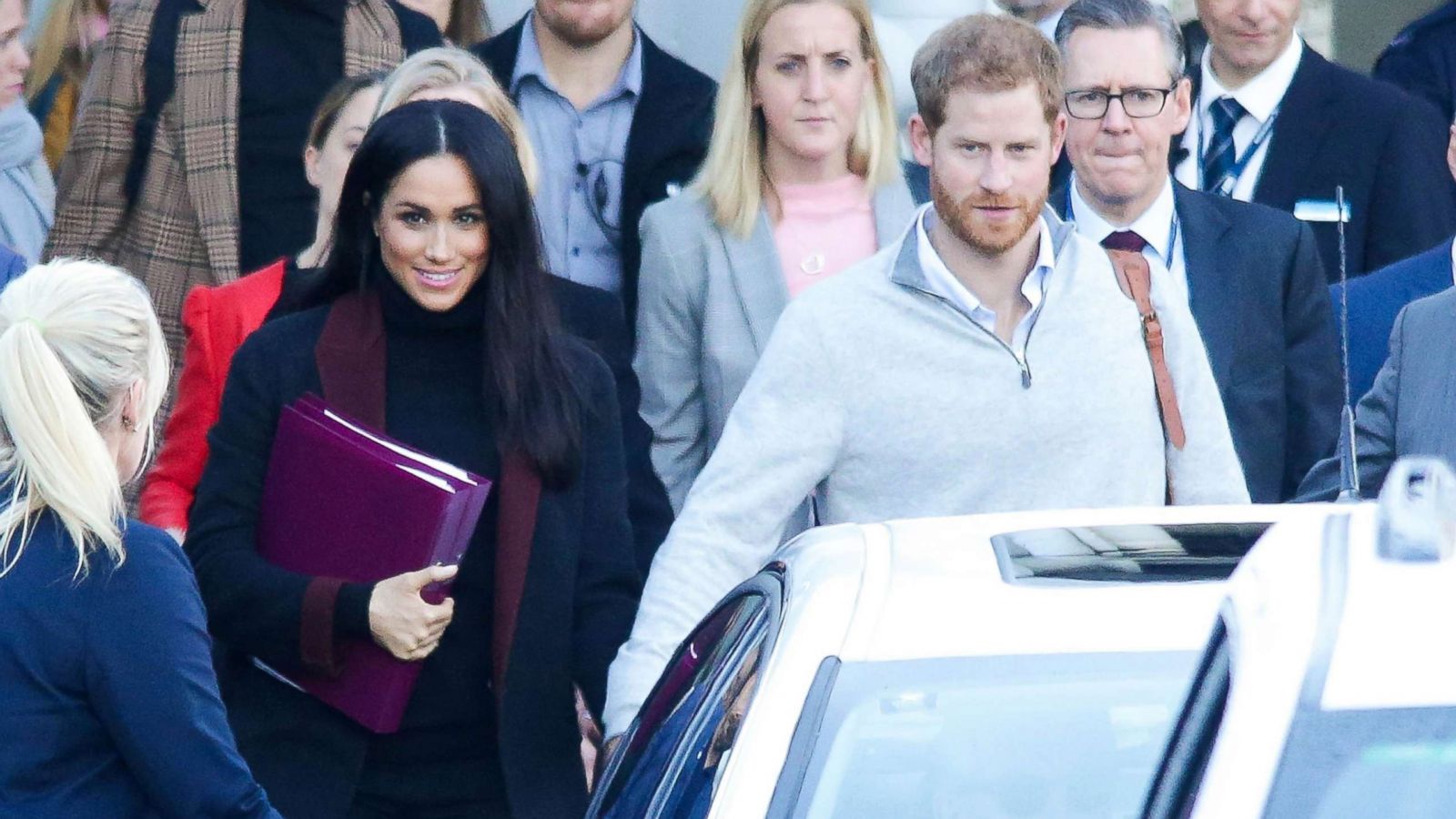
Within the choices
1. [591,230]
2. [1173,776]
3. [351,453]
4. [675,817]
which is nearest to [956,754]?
[675,817]

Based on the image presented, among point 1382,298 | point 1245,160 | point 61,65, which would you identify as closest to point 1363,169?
point 1245,160

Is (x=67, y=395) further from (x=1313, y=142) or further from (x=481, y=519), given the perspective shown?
(x=1313, y=142)

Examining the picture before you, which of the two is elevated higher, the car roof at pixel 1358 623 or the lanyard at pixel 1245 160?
the car roof at pixel 1358 623

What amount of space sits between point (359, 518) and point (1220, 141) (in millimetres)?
3020

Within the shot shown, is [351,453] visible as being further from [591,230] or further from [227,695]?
[591,230]

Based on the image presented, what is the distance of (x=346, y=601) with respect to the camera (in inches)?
168

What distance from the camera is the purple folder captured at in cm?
426

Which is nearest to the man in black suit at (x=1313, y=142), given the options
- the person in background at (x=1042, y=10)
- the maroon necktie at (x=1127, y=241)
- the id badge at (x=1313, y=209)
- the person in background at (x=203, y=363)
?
the id badge at (x=1313, y=209)

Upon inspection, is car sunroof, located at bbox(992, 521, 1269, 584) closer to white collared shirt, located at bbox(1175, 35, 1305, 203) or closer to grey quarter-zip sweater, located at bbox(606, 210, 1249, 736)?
grey quarter-zip sweater, located at bbox(606, 210, 1249, 736)

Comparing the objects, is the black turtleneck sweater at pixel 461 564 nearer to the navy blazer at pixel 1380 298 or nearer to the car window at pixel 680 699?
the car window at pixel 680 699

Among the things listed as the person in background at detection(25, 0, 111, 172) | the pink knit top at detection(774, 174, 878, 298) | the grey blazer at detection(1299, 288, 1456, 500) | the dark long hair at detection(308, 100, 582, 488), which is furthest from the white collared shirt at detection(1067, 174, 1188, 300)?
the person in background at detection(25, 0, 111, 172)

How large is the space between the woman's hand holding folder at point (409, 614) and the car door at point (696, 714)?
1.63ft

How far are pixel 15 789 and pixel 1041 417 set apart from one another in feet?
5.96

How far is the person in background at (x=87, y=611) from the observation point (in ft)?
10.9
